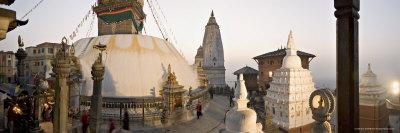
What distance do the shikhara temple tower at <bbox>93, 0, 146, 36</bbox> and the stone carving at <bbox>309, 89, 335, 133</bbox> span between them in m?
22.3

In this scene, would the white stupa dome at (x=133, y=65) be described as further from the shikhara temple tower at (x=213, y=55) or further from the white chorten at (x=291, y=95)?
the shikhara temple tower at (x=213, y=55)

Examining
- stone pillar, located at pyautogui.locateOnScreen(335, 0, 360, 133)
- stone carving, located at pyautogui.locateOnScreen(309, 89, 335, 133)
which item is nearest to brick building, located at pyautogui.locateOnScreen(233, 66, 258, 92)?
stone carving, located at pyautogui.locateOnScreen(309, 89, 335, 133)

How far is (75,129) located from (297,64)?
15.3 m

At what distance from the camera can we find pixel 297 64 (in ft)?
66.3

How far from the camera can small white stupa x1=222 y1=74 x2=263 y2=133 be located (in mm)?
4988

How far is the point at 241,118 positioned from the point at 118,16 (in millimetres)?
22964

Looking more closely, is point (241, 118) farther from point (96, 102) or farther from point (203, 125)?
point (203, 125)

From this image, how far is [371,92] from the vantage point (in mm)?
10859

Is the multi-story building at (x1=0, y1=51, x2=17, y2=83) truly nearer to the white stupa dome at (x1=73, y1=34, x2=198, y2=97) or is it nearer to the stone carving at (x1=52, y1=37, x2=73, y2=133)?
the white stupa dome at (x1=73, y1=34, x2=198, y2=97)

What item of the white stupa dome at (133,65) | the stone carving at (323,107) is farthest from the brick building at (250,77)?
the stone carving at (323,107)

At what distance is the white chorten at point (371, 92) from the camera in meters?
10.5

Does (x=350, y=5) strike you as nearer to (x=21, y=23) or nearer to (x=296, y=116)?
(x=21, y=23)

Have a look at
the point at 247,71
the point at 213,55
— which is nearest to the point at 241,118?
the point at 247,71

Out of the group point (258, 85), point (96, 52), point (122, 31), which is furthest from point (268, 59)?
point (96, 52)
